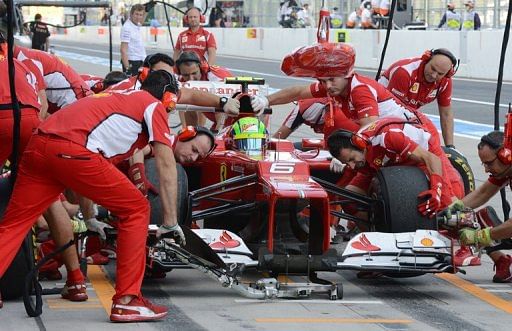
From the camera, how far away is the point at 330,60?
9.74m

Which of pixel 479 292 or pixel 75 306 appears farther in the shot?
pixel 479 292

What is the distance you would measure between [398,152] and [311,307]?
5.24ft

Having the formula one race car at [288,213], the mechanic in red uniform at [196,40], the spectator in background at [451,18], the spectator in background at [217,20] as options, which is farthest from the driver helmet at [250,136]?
the spectator in background at [217,20]

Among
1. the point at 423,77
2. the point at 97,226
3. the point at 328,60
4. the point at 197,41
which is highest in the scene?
the point at 328,60

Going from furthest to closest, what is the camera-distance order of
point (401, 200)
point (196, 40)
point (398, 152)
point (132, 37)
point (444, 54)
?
1. point (132, 37)
2. point (196, 40)
3. point (444, 54)
4. point (398, 152)
5. point (401, 200)

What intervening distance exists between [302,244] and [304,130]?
10.7 metres

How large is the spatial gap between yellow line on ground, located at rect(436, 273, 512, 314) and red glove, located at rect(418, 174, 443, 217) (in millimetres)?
519

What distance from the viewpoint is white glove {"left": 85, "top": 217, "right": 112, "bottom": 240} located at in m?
7.96

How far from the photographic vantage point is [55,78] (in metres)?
8.88

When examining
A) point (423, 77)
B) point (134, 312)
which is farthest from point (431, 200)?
point (423, 77)

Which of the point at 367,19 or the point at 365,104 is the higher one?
the point at 365,104

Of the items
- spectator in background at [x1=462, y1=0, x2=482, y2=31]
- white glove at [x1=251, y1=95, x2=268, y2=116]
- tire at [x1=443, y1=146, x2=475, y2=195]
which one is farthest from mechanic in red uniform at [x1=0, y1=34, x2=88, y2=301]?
spectator in background at [x1=462, y1=0, x2=482, y2=31]

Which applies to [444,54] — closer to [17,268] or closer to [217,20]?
[17,268]

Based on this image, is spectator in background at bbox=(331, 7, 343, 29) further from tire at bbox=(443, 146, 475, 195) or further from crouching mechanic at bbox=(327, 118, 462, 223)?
crouching mechanic at bbox=(327, 118, 462, 223)
